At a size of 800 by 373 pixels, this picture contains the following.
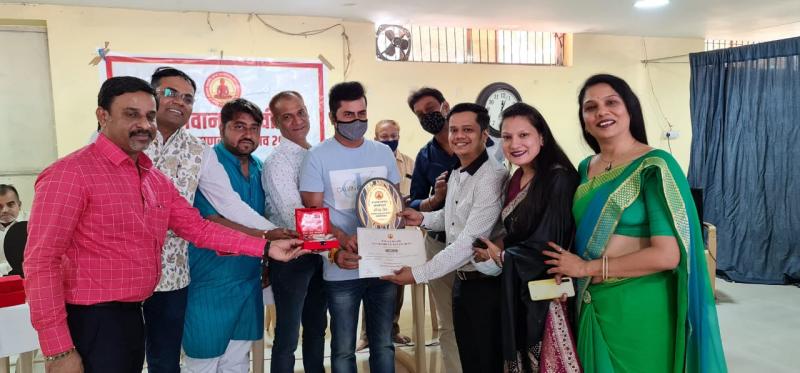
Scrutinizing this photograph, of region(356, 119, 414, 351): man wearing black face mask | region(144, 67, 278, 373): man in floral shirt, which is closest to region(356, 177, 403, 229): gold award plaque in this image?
region(144, 67, 278, 373): man in floral shirt

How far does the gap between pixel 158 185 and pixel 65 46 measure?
3534 mm

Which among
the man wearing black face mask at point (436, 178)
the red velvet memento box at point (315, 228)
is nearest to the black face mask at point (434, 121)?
the man wearing black face mask at point (436, 178)

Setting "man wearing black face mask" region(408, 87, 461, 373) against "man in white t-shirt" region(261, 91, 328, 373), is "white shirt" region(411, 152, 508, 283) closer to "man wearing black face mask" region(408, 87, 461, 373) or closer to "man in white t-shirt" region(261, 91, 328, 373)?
"man in white t-shirt" region(261, 91, 328, 373)

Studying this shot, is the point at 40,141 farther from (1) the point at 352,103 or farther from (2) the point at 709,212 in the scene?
(2) the point at 709,212

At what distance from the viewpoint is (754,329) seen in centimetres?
395

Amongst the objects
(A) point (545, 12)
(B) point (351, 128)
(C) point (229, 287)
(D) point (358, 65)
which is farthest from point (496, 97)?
(C) point (229, 287)

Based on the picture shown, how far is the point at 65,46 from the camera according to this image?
4387 mm

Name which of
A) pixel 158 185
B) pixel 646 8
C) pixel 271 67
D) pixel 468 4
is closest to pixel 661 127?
pixel 646 8

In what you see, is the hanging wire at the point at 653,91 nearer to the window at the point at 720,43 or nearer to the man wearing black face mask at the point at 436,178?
the window at the point at 720,43

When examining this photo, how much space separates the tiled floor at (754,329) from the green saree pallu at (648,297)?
1.71 meters

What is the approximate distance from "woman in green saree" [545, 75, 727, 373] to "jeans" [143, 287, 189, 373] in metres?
1.37

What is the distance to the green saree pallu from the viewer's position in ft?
5.43

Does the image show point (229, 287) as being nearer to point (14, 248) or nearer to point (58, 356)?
point (58, 356)

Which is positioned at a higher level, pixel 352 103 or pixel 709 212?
pixel 352 103
